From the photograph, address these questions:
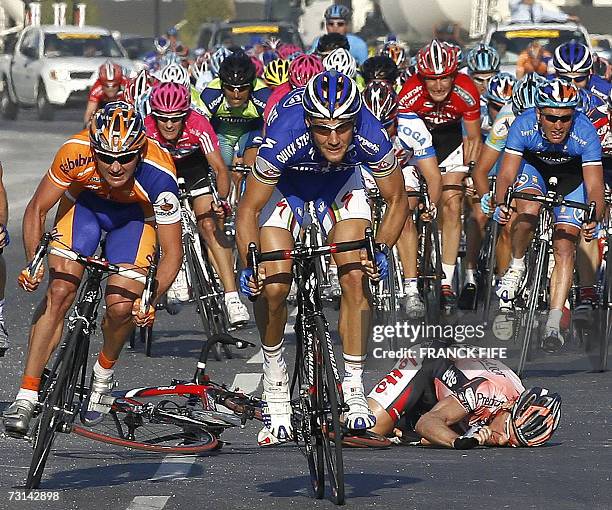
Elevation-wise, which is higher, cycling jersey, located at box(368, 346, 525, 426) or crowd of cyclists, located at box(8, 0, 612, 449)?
crowd of cyclists, located at box(8, 0, 612, 449)

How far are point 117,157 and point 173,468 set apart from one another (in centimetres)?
163

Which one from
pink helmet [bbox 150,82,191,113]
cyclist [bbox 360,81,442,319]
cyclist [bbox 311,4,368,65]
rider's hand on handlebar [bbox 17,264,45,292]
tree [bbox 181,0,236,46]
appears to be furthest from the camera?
tree [bbox 181,0,236,46]

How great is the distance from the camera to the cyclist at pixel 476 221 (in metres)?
15.4

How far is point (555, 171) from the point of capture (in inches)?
517

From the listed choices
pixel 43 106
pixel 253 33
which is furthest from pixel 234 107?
pixel 43 106

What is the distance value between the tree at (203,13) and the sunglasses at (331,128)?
5420 cm

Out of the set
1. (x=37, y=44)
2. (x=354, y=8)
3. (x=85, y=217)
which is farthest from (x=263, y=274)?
(x=354, y=8)

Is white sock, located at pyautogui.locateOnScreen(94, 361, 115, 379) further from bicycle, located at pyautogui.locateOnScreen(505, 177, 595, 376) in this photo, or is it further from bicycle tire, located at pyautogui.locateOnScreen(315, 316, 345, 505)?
bicycle, located at pyautogui.locateOnScreen(505, 177, 595, 376)

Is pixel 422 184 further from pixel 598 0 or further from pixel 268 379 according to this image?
pixel 598 0

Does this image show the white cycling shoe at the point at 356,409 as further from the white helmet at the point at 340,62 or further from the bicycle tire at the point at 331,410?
the white helmet at the point at 340,62

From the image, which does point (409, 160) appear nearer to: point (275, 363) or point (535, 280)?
point (535, 280)

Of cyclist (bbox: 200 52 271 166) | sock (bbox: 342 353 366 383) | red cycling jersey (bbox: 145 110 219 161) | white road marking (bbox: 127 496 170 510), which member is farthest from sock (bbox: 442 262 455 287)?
white road marking (bbox: 127 496 170 510)

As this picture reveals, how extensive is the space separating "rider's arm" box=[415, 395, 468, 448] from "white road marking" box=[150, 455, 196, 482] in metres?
1.35

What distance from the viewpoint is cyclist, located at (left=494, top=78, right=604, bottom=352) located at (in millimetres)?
12633
